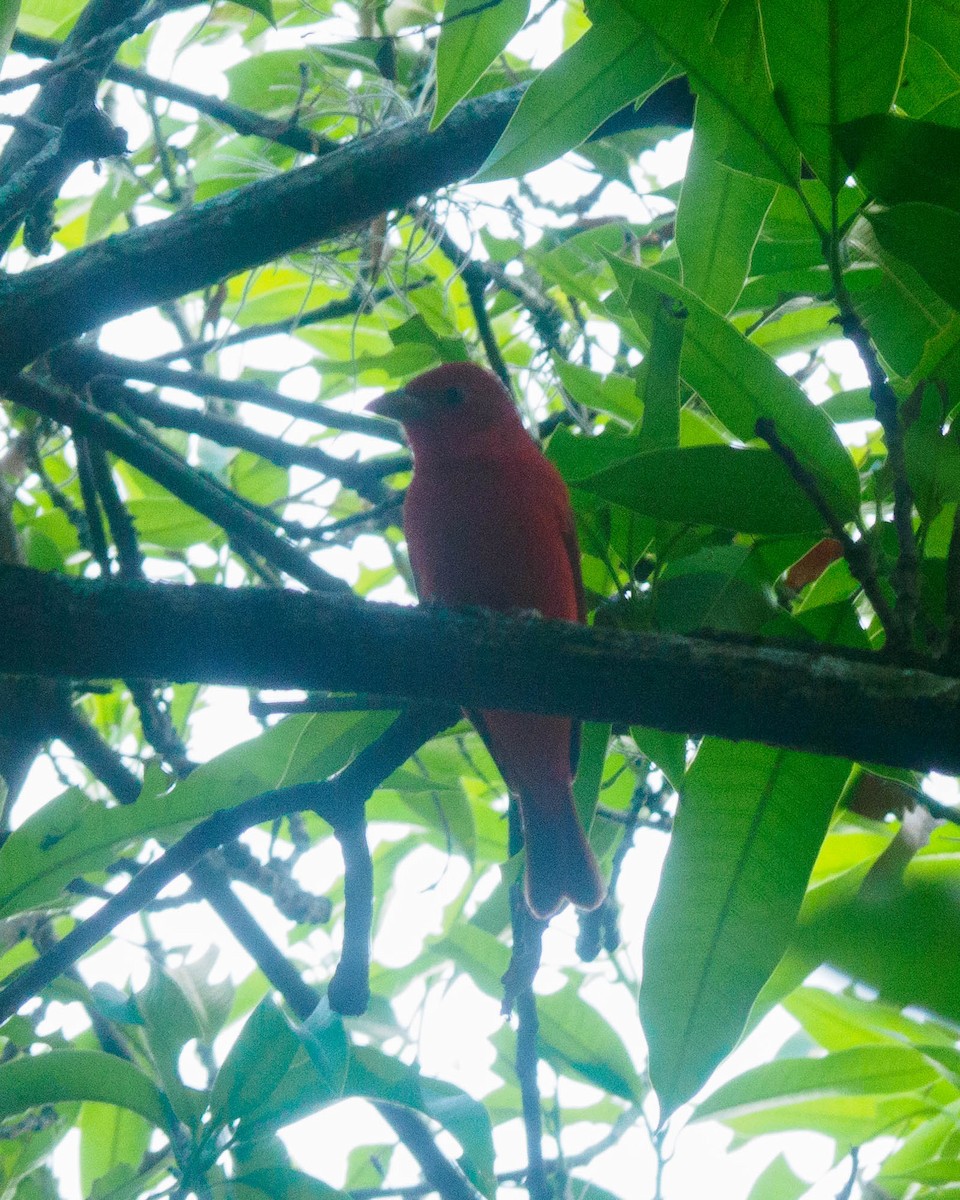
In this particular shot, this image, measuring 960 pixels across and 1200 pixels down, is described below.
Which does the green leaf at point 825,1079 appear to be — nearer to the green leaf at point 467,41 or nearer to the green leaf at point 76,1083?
the green leaf at point 76,1083

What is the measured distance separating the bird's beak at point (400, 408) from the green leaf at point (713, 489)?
181 cm

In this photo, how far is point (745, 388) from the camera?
74.0 inches

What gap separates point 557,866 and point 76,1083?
46.9 inches

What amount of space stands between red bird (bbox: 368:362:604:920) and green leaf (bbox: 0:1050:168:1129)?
3.09ft

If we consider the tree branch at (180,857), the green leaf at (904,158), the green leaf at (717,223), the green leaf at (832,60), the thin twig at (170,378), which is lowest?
the tree branch at (180,857)

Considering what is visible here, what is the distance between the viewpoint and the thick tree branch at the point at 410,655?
1.48m

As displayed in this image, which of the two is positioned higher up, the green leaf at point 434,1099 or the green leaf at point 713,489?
the green leaf at point 713,489

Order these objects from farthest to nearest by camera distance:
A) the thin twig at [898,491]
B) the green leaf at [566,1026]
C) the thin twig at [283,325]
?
the thin twig at [283,325] < the green leaf at [566,1026] < the thin twig at [898,491]

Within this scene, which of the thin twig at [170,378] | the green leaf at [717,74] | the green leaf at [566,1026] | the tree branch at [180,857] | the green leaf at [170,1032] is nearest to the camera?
the green leaf at [717,74]

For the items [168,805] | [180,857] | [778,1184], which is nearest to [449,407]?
[168,805]

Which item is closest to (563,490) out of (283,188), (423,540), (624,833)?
(423,540)

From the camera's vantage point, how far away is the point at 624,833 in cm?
291

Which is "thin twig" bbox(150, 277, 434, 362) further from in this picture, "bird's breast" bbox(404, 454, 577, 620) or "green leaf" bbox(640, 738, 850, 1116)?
"green leaf" bbox(640, 738, 850, 1116)

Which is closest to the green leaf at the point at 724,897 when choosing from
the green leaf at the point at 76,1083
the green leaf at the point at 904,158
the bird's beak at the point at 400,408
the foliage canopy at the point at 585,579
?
the foliage canopy at the point at 585,579
